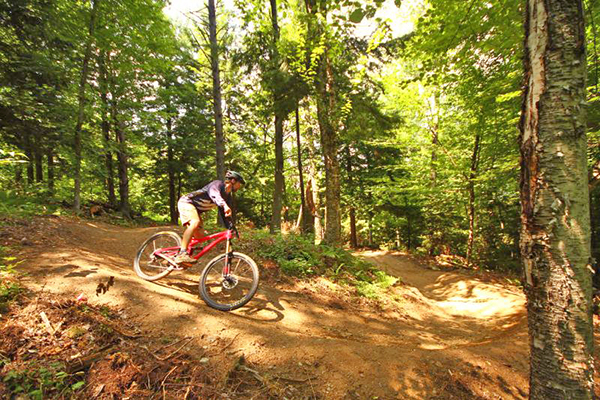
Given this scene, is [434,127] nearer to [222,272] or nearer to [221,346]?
[222,272]

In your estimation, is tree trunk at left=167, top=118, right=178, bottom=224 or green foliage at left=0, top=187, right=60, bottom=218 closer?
green foliage at left=0, top=187, right=60, bottom=218

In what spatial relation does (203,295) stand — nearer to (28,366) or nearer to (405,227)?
(28,366)

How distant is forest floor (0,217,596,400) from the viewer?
2.43 meters

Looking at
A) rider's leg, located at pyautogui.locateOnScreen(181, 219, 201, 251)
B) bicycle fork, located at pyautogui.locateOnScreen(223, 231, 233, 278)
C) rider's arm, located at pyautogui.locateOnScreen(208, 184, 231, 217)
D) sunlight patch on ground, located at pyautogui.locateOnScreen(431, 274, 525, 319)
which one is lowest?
sunlight patch on ground, located at pyautogui.locateOnScreen(431, 274, 525, 319)

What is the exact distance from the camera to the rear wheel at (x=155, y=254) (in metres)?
4.97

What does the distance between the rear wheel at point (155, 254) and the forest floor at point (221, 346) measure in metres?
0.29

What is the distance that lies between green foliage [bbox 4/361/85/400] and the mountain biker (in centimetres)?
259

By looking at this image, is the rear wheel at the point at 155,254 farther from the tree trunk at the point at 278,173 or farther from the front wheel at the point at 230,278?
the tree trunk at the point at 278,173

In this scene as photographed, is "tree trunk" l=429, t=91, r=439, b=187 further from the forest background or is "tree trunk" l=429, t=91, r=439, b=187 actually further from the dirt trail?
the dirt trail

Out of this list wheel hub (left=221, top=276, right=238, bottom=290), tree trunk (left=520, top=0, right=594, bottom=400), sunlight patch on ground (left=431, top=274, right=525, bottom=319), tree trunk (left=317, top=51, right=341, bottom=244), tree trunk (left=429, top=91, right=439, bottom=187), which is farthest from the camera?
tree trunk (left=429, top=91, right=439, bottom=187)

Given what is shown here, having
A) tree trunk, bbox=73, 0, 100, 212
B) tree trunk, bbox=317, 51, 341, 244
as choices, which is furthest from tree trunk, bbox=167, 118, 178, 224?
tree trunk, bbox=317, 51, 341, 244

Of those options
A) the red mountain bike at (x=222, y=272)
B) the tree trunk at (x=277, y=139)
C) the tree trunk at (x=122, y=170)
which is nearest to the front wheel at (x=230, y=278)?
the red mountain bike at (x=222, y=272)

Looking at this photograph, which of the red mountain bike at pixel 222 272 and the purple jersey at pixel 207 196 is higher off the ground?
the purple jersey at pixel 207 196

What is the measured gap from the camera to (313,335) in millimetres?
4004
